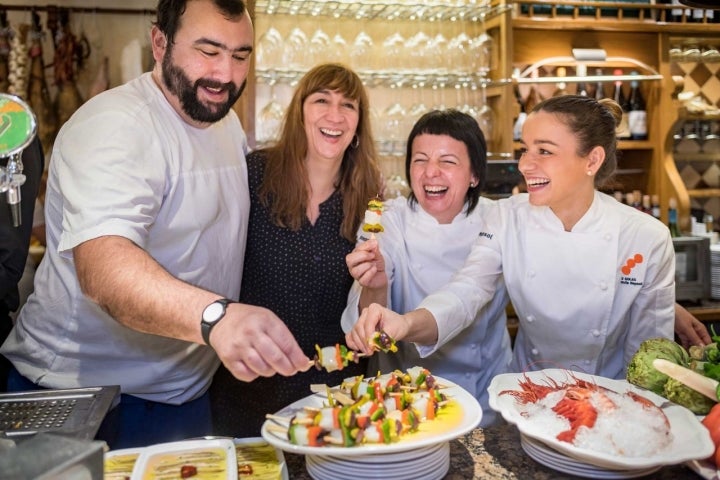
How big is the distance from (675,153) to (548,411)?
171 inches

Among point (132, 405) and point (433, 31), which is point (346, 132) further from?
point (433, 31)

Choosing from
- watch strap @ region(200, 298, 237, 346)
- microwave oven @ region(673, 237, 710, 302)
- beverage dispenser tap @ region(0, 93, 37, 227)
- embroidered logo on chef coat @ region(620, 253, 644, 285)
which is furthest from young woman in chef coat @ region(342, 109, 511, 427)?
microwave oven @ region(673, 237, 710, 302)

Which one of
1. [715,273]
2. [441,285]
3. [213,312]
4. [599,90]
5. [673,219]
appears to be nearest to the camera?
[213,312]

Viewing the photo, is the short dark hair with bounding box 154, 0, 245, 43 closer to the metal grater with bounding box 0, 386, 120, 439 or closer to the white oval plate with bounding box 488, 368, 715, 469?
the metal grater with bounding box 0, 386, 120, 439

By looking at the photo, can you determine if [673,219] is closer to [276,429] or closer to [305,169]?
[305,169]

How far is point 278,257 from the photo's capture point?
103 inches

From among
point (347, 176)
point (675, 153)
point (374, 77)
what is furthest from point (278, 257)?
point (675, 153)

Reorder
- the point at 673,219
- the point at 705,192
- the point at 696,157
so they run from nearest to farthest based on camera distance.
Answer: the point at 673,219 < the point at 705,192 < the point at 696,157

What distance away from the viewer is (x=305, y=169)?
2705 millimetres

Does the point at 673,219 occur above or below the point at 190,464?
above

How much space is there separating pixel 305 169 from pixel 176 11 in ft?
2.49

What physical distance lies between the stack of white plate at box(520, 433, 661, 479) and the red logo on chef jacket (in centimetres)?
98

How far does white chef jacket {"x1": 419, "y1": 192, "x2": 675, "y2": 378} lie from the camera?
2.37 m

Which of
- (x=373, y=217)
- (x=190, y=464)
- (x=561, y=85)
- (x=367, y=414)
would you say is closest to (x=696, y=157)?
(x=561, y=85)
